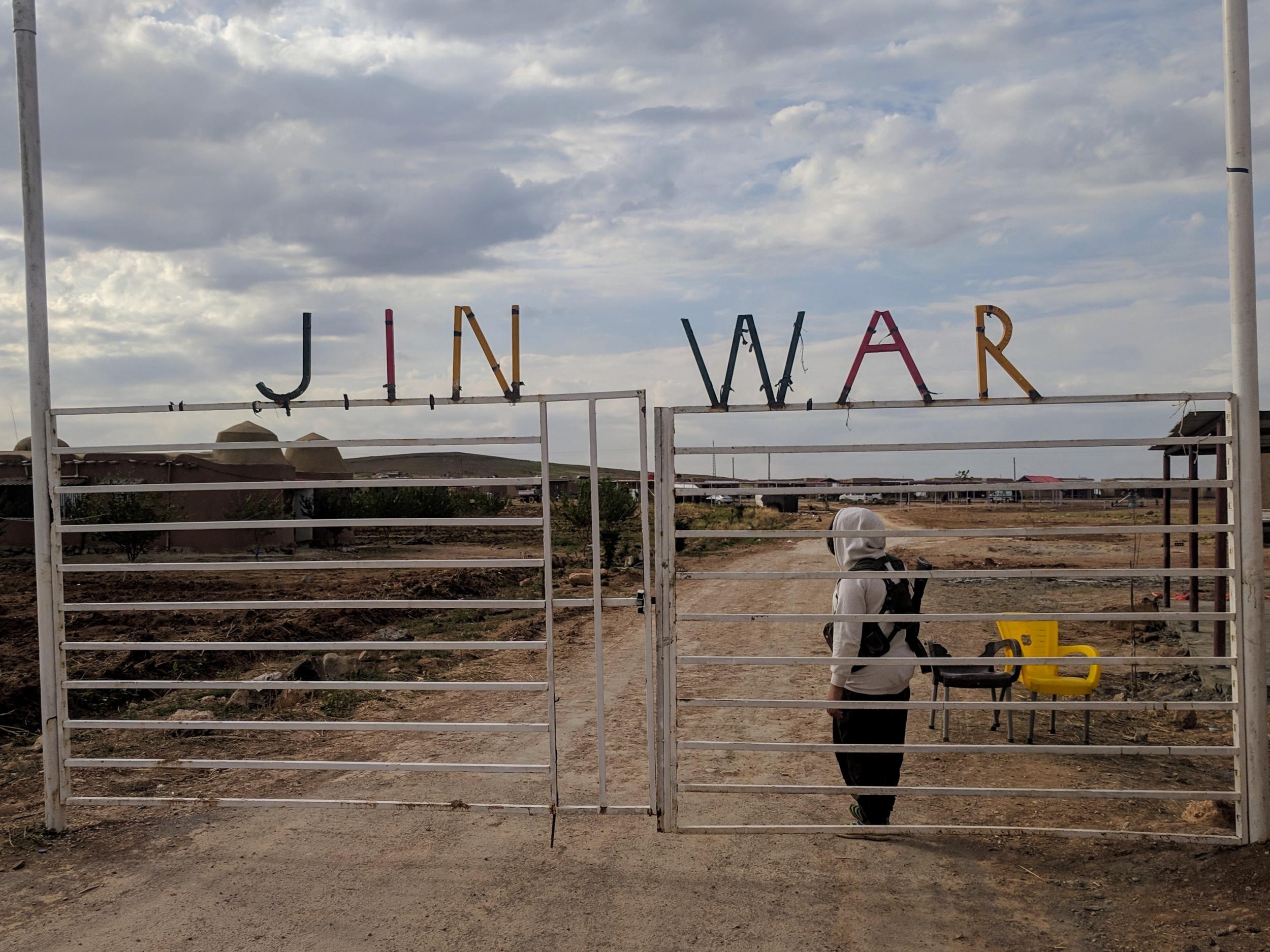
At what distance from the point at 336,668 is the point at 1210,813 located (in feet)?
25.4

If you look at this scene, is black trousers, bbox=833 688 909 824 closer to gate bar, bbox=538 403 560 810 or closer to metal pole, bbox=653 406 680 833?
metal pole, bbox=653 406 680 833

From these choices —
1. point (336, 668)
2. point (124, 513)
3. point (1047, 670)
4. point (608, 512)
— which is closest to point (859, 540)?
point (1047, 670)

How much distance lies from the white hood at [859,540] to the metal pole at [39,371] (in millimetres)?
4548

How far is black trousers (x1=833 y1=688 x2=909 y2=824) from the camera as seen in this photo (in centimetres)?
532

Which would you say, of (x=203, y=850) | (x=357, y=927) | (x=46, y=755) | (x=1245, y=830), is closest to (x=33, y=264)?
(x=46, y=755)

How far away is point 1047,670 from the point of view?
24.6 feet

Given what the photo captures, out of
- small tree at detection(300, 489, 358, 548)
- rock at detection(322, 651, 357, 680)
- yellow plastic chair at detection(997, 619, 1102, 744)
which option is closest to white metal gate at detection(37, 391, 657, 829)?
yellow plastic chair at detection(997, 619, 1102, 744)

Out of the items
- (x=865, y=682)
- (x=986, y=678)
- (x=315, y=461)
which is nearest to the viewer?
(x=865, y=682)

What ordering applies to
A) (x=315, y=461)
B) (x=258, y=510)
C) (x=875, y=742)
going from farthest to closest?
(x=315, y=461) < (x=258, y=510) < (x=875, y=742)

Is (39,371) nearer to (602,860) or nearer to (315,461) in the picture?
(602,860)

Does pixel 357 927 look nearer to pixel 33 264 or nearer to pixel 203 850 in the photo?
pixel 203 850

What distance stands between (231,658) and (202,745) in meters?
4.80

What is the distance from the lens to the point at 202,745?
24.4ft

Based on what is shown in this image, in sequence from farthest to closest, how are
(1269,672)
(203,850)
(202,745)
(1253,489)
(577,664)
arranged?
(577,664)
(1269,672)
(202,745)
(203,850)
(1253,489)
